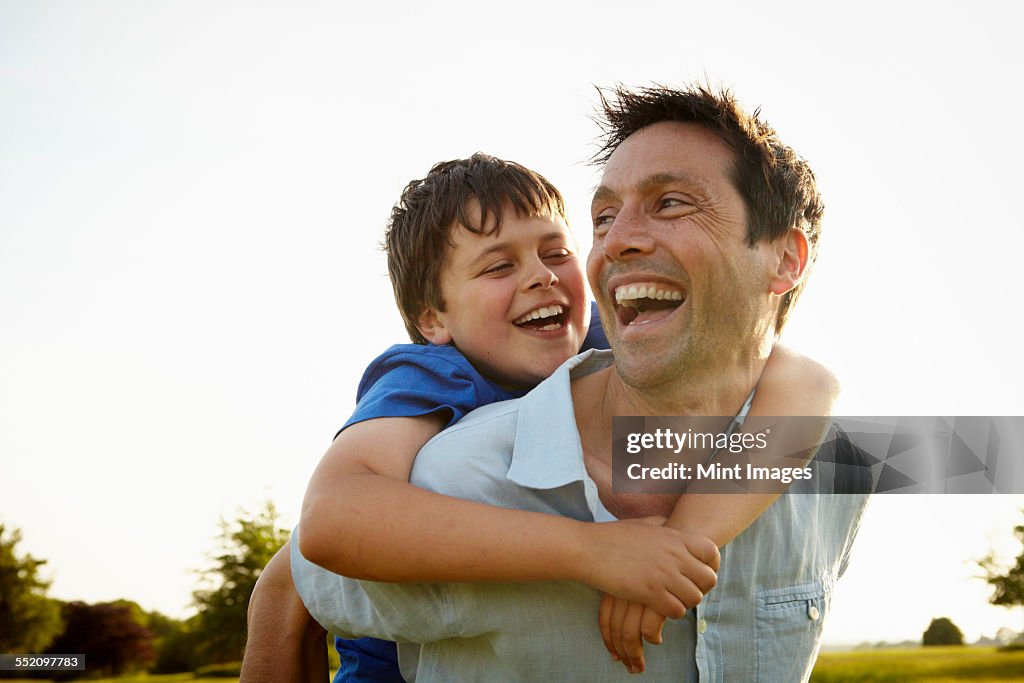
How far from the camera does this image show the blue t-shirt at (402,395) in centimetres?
316

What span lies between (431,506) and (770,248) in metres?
1.51

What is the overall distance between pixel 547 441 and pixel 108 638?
20238 mm

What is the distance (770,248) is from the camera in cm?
318

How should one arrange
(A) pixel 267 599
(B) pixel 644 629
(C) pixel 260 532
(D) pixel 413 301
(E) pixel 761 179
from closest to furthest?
(B) pixel 644 629, (E) pixel 761 179, (A) pixel 267 599, (D) pixel 413 301, (C) pixel 260 532

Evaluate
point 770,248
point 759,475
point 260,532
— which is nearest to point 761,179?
point 770,248

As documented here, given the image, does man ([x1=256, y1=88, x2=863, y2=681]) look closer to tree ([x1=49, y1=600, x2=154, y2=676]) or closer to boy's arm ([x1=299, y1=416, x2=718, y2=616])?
boy's arm ([x1=299, y1=416, x2=718, y2=616])

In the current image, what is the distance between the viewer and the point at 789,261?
3264mm

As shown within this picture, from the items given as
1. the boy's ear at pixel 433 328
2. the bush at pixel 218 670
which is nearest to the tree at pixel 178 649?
the bush at pixel 218 670

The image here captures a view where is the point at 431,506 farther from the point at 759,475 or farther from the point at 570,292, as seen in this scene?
the point at 570,292

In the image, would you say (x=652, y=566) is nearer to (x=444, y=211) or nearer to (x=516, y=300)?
(x=516, y=300)

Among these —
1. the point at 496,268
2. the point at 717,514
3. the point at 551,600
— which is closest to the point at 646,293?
the point at 717,514

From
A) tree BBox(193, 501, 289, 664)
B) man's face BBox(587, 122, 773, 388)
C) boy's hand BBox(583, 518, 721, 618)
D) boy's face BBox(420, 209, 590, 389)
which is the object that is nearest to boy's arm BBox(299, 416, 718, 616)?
boy's hand BBox(583, 518, 721, 618)

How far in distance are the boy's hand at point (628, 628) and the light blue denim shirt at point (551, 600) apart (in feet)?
0.34

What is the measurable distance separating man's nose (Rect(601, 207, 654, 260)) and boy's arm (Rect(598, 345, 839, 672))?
2.09 feet
